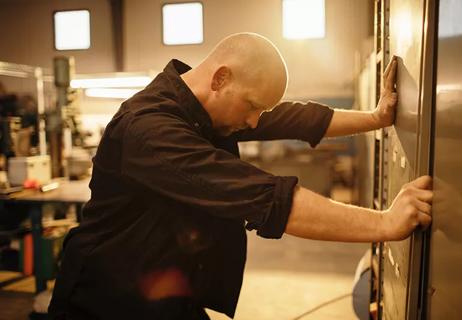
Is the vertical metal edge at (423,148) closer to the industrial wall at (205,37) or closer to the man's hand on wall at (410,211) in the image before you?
the man's hand on wall at (410,211)

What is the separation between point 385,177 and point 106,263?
1067 millimetres

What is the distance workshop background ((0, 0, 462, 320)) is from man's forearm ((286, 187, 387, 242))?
5.4 inches

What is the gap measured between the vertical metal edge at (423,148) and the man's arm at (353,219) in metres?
0.08

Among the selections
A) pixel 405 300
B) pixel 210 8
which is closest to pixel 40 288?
pixel 405 300

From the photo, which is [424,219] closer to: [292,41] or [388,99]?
[388,99]

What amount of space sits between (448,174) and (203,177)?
50 centimetres

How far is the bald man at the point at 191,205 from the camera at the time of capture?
980 millimetres

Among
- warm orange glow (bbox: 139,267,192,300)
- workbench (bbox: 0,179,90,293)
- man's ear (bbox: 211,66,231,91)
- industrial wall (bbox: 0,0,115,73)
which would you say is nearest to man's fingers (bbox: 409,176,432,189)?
man's ear (bbox: 211,66,231,91)

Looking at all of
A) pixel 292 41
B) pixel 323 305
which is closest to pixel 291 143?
pixel 292 41

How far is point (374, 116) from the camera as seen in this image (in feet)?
4.97

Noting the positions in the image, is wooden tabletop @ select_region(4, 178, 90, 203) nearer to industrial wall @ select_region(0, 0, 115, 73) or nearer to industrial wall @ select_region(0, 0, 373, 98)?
industrial wall @ select_region(0, 0, 373, 98)

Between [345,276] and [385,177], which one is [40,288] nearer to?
[345,276]

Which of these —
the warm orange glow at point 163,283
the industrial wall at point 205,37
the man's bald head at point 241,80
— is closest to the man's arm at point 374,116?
the man's bald head at point 241,80

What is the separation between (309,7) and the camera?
7160mm
